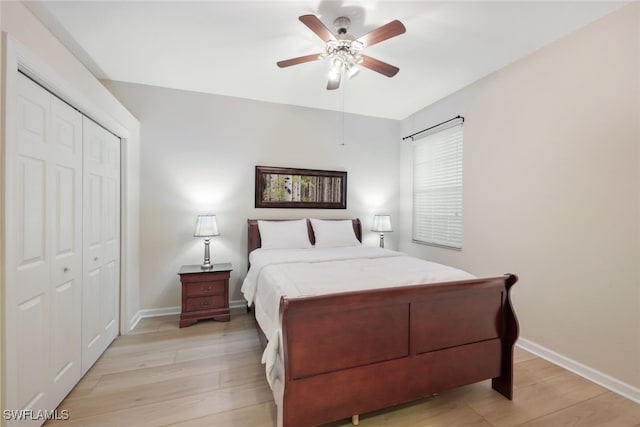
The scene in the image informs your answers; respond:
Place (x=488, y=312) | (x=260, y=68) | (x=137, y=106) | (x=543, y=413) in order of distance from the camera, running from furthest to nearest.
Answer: (x=137, y=106), (x=260, y=68), (x=488, y=312), (x=543, y=413)

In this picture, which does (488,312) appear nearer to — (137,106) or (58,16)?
(58,16)

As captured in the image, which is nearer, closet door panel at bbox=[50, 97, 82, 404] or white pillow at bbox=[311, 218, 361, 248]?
closet door panel at bbox=[50, 97, 82, 404]

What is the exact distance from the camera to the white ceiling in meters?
1.88

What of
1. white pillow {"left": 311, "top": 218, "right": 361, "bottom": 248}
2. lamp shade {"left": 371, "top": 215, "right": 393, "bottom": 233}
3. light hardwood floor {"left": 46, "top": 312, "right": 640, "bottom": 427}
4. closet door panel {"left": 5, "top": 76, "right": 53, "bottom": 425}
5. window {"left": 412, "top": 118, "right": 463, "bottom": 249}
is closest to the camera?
closet door panel {"left": 5, "top": 76, "right": 53, "bottom": 425}

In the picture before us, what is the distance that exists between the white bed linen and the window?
1098 mm

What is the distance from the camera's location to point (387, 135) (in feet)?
14.0

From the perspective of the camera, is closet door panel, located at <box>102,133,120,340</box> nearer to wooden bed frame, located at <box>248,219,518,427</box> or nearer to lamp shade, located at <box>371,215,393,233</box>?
wooden bed frame, located at <box>248,219,518,427</box>

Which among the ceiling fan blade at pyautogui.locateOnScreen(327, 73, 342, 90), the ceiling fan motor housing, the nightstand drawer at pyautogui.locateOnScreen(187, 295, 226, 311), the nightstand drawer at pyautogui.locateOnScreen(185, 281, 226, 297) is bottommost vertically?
the nightstand drawer at pyautogui.locateOnScreen(187, 295, 226, 311)

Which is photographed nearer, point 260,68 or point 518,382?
point 518,382

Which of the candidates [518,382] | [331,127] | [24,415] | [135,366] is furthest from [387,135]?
[24,415]

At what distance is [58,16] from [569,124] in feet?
13.5

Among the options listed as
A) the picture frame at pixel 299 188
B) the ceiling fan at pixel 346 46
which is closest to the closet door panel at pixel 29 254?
the ceiling fan at pixel 346 46

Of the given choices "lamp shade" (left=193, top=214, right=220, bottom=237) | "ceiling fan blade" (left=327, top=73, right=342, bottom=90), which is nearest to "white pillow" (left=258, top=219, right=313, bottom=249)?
"lamp shade" (left=193, top=214, right=220, bottom=237)

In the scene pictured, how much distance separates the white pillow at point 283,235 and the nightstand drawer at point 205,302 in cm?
77
